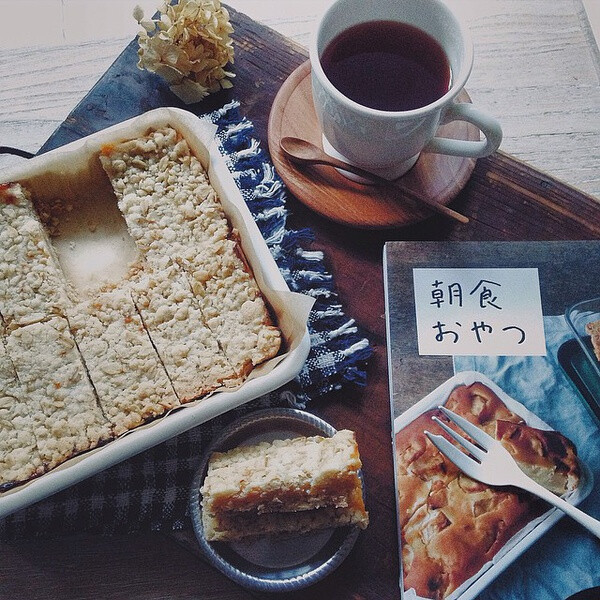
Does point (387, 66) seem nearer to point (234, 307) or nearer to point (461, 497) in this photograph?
point (234, 307)

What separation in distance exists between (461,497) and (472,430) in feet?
0.33

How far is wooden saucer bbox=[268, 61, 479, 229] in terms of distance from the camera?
1.23 m

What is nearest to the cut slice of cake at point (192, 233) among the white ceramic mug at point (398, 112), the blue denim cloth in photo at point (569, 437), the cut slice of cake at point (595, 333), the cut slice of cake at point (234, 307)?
the cut slice of cake at point (234, 307)

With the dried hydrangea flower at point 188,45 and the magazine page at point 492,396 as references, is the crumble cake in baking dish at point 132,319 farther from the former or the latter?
the magazine page at point 492,396

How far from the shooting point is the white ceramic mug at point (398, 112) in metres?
1.07

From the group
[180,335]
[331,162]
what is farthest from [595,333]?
[180,335]

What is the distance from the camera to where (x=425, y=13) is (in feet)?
3.68

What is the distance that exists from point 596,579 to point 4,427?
0.89 metres

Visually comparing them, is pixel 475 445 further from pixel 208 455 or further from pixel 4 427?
pixel 4 427

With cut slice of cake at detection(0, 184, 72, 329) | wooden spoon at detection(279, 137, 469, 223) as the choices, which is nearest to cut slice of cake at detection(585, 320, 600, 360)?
wooden spoon at detection(279, 137, 469, 223)

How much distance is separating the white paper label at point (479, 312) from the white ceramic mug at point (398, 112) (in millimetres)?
201

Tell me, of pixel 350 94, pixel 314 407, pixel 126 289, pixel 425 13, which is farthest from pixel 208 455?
pixel 425 13

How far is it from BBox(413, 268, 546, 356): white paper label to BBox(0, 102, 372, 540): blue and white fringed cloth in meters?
0.11

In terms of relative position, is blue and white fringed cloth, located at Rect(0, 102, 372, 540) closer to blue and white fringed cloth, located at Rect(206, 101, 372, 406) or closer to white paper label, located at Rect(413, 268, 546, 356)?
blue and white fringed cloth, located at Rect(206, 101, 372, 406)
